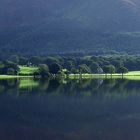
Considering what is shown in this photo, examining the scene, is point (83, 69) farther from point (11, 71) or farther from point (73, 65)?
point (11, 71)

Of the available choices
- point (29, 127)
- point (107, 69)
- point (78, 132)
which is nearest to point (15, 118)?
point (29, 127)

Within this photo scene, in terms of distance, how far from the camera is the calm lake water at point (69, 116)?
34.5 metres

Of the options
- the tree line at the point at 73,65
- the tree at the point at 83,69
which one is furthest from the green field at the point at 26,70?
the tree at the point at 83,69

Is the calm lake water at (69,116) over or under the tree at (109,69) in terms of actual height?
under

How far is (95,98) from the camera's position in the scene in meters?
59.5

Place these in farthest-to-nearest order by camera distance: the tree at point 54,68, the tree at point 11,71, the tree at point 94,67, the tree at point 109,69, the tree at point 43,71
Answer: the tree at point 94,67, the tree at point 109,69, the tree at point 11,71, the tree at point 54,68, the tree at point 43,71

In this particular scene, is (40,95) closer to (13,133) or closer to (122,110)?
(122,110)

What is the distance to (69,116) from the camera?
43.1m

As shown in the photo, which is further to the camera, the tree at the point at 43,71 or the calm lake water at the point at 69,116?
the tree at the point at 43,71

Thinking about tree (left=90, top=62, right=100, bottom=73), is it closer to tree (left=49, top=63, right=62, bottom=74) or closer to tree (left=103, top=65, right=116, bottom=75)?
tree (left=103, top=65, right=116, bottom=75)

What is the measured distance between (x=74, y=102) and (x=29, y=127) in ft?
59.6

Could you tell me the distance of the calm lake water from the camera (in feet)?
113

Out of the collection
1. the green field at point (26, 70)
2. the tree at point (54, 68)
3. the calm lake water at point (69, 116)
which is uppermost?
the tree at point (54, 68)

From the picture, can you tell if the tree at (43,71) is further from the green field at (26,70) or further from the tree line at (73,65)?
the green field at (26,70)
